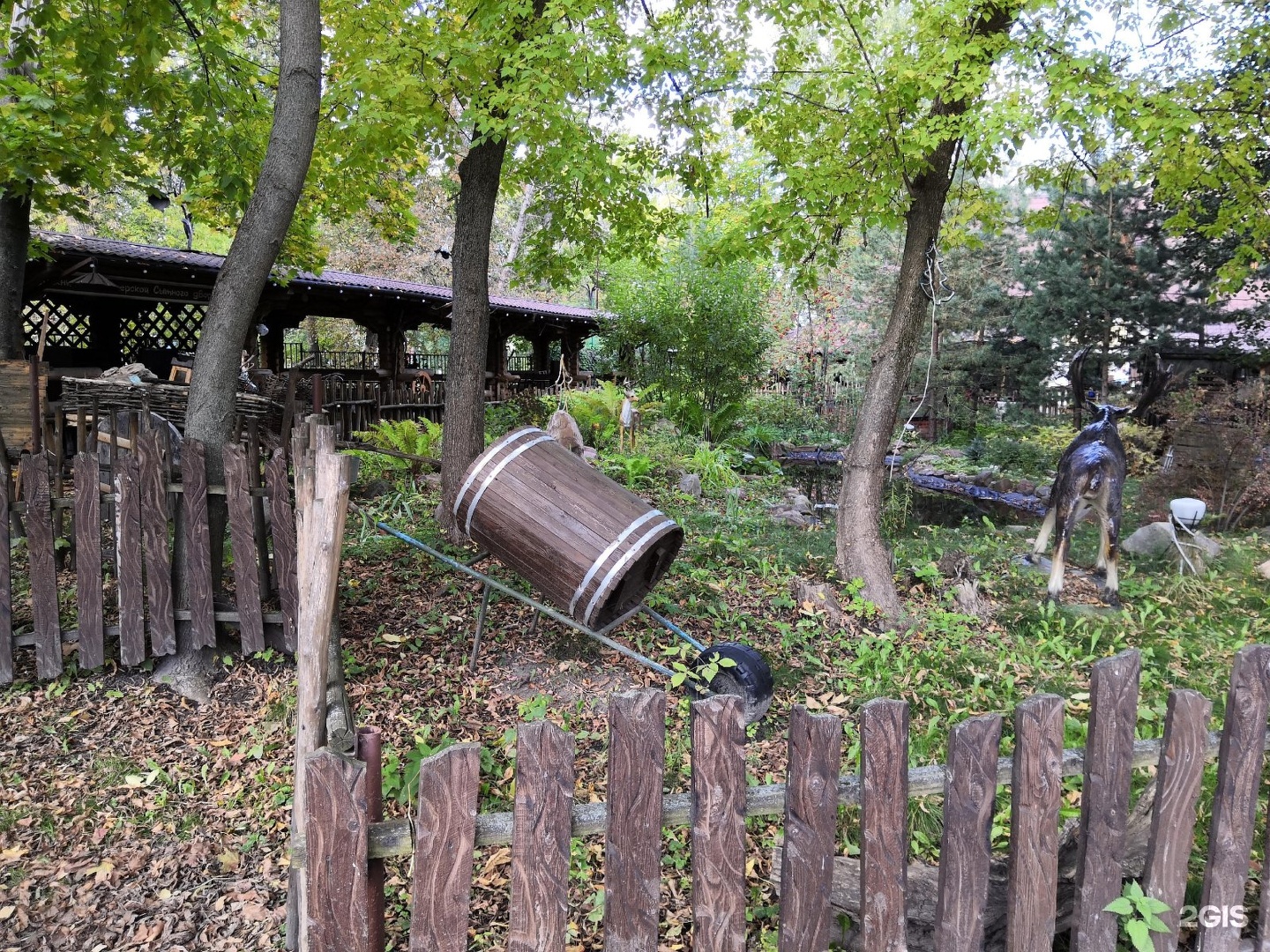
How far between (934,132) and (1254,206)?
321 cm

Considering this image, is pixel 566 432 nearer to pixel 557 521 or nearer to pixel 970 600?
pixel 970 600

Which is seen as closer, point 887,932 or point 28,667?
point 887,932

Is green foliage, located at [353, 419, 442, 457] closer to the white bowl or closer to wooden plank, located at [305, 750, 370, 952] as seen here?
the white bowl

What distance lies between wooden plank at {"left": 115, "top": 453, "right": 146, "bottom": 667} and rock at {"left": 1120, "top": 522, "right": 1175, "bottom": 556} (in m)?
7.79

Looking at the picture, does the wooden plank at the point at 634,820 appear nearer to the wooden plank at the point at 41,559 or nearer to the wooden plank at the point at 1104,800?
the wooden plank at the point at 1104,800

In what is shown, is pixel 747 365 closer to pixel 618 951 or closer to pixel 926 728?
pixel 926 728

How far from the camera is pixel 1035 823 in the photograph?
1891 mm

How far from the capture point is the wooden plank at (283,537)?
3.80 metres

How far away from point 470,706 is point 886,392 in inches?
147

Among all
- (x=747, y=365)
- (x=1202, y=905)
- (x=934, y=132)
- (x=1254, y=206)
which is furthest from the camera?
(x=747, y=365)

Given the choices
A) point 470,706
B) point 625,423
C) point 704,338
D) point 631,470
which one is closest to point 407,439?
point 631,470

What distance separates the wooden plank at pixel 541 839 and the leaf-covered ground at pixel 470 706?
92 cm

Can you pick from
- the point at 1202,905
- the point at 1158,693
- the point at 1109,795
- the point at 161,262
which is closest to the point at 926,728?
the point at 1158,693

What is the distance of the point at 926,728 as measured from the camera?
12.8ft
